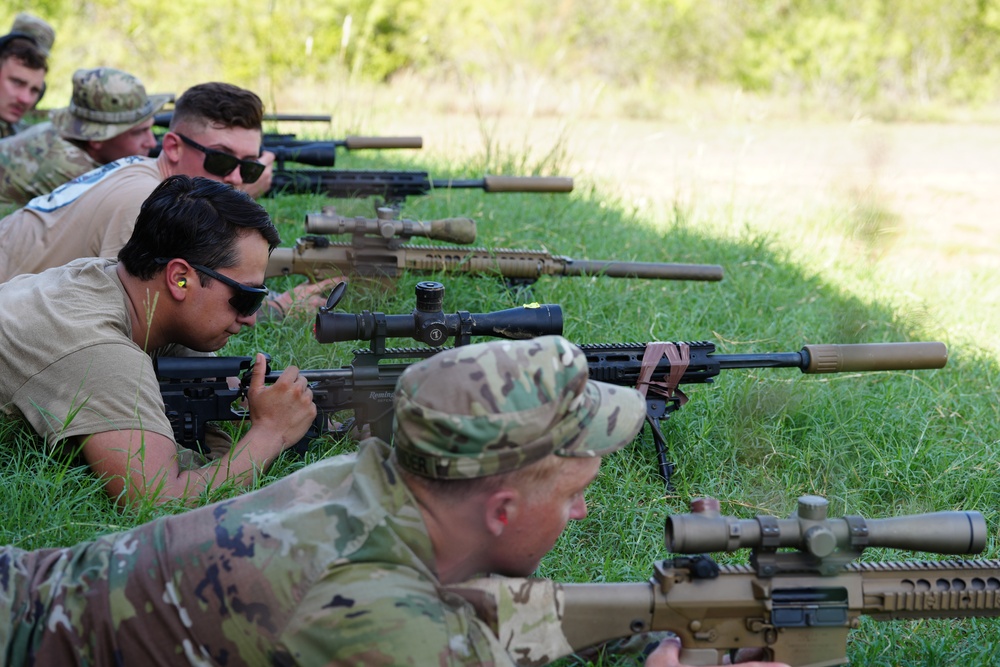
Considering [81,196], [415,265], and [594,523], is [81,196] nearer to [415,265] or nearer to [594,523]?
[415,265]

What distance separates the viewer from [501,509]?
8.11 ft

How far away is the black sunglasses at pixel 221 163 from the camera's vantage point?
18.4 ft

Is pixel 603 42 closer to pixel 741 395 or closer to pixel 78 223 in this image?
pixel 741 395

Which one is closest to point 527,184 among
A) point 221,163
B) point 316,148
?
point 316,148

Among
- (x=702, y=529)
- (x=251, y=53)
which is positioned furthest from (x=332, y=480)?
(x=251, y=53)

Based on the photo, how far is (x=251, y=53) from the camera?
22.8 m

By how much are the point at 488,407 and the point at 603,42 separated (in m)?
27.6

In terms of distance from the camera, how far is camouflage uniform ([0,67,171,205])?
7.24 m

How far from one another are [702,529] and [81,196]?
4077 millimetres

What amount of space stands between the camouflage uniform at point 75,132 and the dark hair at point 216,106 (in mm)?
1814

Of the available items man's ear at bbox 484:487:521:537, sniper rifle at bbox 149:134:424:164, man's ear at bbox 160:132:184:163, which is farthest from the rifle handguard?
man's ear at bbox 484:487:521:537

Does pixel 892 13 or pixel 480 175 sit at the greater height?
pixel 892 13

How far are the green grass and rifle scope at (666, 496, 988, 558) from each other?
0.85m

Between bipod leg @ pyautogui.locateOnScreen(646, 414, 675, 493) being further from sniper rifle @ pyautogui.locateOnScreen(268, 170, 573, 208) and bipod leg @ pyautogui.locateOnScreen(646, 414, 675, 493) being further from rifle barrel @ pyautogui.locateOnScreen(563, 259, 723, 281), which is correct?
sniper rifle @ pyautogui.locateOnScreen(268, 170, 573, 208)
